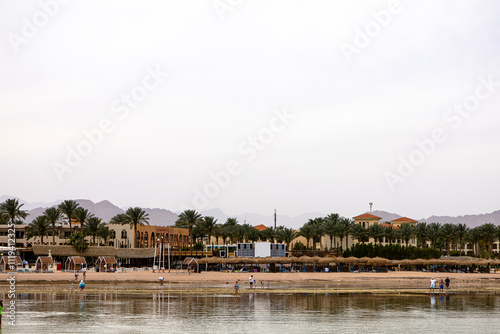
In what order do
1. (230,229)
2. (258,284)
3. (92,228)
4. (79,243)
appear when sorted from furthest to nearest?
(230,229)
(92,228)
(79,243)
(258,284)

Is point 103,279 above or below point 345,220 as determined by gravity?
below

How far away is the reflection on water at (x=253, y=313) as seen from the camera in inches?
1272

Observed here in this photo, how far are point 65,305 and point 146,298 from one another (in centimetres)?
812

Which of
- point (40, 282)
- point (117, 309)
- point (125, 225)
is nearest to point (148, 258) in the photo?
point (125, 225)

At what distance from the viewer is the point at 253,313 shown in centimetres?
3897

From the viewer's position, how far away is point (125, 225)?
13075 centimetres

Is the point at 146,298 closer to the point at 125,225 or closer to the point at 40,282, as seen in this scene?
the point at 40,282

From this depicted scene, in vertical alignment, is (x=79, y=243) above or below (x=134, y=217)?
below

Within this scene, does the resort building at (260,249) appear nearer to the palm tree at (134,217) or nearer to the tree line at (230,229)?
the tree line at (230,229)

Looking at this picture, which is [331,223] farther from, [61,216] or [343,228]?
[61,216]

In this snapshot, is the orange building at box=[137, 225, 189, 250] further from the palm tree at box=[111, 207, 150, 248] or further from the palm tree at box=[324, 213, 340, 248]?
the palm tree at box=[324, 213, 340, 248]

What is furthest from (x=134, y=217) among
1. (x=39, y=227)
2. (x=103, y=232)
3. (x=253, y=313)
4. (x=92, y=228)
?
(x=253, y=313)

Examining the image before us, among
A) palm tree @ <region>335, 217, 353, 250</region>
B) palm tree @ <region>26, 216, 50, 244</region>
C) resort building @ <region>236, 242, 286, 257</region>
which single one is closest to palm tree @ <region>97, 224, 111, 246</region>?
palm tree @ <region>26, 216, 50, 244</region>

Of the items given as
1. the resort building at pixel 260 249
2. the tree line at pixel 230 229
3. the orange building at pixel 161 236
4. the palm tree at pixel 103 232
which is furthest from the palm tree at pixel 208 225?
the palm tree at pixel 103 232
